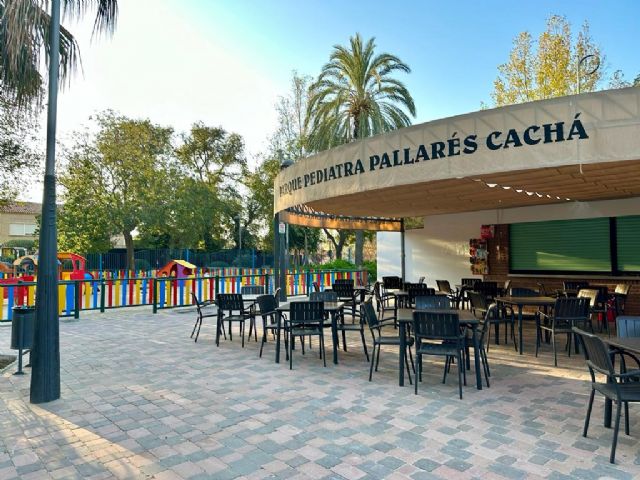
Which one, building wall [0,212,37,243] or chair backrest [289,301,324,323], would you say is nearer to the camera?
chair backrest [289,301,324,323]

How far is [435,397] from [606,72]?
2011 centimetres

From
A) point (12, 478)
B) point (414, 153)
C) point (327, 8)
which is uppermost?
point (327, 8)

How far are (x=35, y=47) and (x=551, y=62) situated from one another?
785 inches

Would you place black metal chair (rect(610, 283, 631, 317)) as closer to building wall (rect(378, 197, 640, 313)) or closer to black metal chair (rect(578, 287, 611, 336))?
black metal chair (rect(578, 287, 611, 336))

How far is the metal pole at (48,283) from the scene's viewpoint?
179 inches

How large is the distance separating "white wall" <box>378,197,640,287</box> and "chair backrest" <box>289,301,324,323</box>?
7828mm

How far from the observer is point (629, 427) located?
3781 mm

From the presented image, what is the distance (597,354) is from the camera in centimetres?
343

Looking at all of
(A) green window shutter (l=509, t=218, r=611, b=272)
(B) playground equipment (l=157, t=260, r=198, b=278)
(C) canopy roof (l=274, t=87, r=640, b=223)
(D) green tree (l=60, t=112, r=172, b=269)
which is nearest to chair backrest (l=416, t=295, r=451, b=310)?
(C) canopy roof (l=274, t=87, r=640, b=223)

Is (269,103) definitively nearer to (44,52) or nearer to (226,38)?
(226,38)

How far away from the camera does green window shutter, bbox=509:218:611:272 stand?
1041cm

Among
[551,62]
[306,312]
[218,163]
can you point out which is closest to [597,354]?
[306,312]

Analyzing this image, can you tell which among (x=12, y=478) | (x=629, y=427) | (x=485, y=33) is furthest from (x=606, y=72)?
(x=12, y=478)

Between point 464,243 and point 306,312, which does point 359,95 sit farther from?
point 306,312
